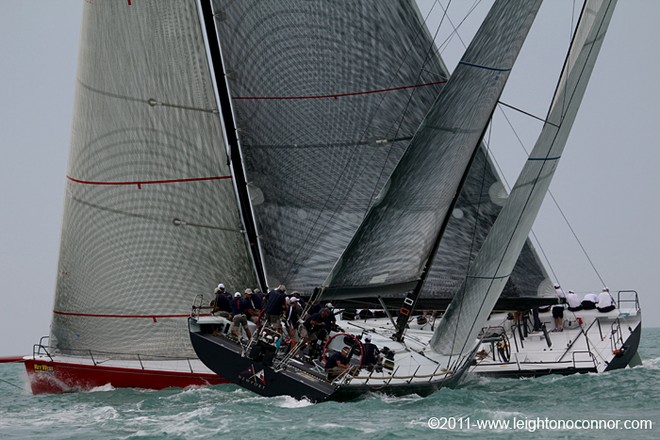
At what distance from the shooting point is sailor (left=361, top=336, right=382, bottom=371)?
752 inches

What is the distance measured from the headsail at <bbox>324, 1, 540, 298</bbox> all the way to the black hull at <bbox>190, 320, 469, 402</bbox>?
166 centimetres

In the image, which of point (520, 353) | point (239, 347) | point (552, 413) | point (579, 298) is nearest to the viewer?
point (552, 413)

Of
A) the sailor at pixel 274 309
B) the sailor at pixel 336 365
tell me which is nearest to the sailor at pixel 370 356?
the sailor at pixel 336 365

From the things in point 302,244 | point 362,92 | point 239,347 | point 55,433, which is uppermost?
point 362,92

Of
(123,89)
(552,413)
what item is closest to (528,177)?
(552,413)

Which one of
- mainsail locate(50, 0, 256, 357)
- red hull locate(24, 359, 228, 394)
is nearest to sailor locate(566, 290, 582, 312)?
mainsail locate(50, 0, 256, 357)

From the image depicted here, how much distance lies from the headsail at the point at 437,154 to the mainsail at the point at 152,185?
14.0ft

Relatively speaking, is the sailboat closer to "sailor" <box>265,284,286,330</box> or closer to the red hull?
"sailor" <box>265,284,286,330</box>

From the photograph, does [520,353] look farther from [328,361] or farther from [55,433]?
[55,433]

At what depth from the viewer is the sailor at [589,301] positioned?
24.8 meters

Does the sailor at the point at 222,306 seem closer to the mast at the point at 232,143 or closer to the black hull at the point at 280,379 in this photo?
the black hull at the point at 280,379

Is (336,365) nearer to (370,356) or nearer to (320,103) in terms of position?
(370,356)

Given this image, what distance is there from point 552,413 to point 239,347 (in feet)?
16.0

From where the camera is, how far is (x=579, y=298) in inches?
979
